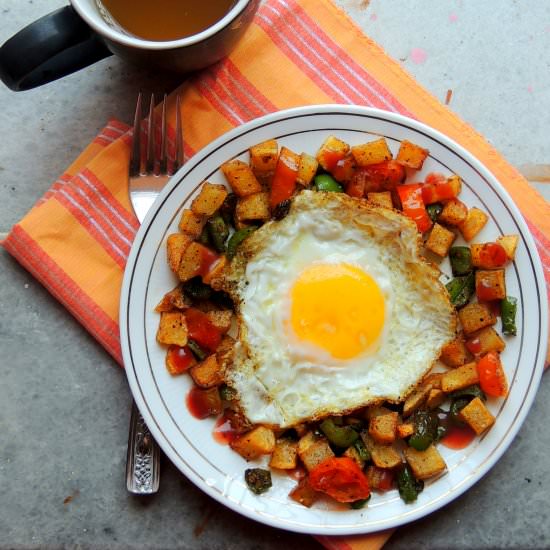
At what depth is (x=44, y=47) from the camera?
1577 millimetres

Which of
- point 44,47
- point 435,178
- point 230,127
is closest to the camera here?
point 44,47

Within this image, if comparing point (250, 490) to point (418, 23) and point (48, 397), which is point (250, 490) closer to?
point (48, 397)

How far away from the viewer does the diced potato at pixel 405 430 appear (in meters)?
1.96

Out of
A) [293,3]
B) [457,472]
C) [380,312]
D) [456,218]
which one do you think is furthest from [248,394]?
[293,3]

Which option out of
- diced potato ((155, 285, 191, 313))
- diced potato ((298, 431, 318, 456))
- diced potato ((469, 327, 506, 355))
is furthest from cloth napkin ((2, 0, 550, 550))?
diced potato ((298, 431, 318, 456))

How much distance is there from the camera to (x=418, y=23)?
229cm

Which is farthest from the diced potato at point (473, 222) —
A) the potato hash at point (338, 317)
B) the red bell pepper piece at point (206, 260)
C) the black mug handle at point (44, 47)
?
the black mug handle at point (44, 47)

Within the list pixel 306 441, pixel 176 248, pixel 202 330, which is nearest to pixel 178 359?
pixel 202 330

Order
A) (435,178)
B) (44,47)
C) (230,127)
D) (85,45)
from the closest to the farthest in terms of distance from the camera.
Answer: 1. (44,47)
2. (85,45)
3. (435,178)
4. (230,127)

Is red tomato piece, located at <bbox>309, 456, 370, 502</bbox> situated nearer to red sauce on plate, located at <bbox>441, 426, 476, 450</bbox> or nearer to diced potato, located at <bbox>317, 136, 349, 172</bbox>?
red sauce on plate, located at <bbox>441, 426, 476, 450</bbox>

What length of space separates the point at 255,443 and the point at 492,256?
2.99ft

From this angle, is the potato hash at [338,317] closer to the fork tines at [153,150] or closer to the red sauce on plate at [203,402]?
the red sauce on plate at [203,402]

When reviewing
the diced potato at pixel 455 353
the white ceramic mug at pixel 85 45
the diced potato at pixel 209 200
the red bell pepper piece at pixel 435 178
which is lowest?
the diced potato at pixel 455 353

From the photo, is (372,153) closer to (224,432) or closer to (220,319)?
(220,319)
